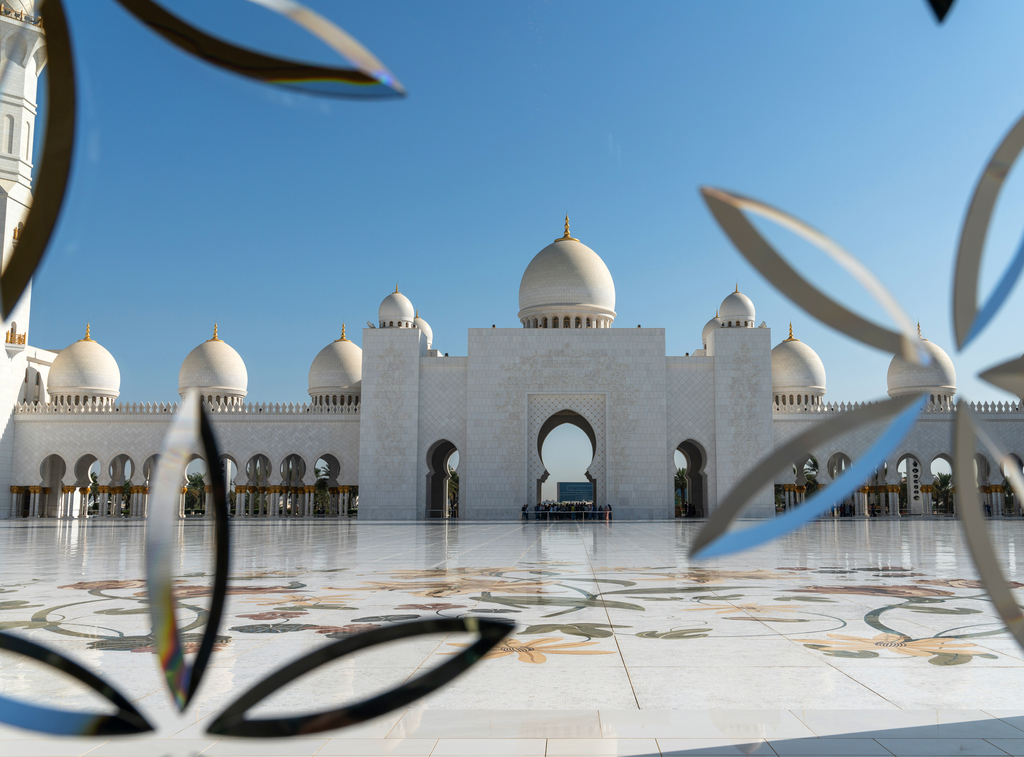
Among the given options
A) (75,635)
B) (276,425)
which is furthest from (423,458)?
(75,635)

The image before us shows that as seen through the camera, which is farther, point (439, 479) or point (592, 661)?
point (439, 479)

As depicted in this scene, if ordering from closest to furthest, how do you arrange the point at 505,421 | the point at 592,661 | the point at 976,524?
the point at 976,524
the point at 592,661
the point at 505,421

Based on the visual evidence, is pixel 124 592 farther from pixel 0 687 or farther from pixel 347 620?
pixel 0 687

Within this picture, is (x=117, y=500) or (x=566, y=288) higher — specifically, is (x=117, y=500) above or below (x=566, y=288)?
below

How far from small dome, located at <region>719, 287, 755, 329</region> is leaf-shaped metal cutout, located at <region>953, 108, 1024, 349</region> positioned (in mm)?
23279

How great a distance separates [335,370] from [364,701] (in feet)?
78.4

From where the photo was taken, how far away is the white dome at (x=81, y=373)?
23109mm

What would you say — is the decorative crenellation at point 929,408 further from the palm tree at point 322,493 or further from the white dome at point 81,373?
the white dome at point 81,373

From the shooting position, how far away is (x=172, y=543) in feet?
3.53

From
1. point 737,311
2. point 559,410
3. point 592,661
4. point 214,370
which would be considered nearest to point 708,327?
point 737,311

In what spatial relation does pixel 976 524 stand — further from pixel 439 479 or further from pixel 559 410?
Result: pixel 439 479

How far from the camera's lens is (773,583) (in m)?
4.77

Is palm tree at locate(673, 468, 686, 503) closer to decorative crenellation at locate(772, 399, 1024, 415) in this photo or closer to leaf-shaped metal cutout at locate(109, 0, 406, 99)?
decorative crenellation at locate(772, 399, 1024, 415)

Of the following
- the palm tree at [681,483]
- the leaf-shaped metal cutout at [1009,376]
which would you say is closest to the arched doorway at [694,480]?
the palm tree at [681,483]
